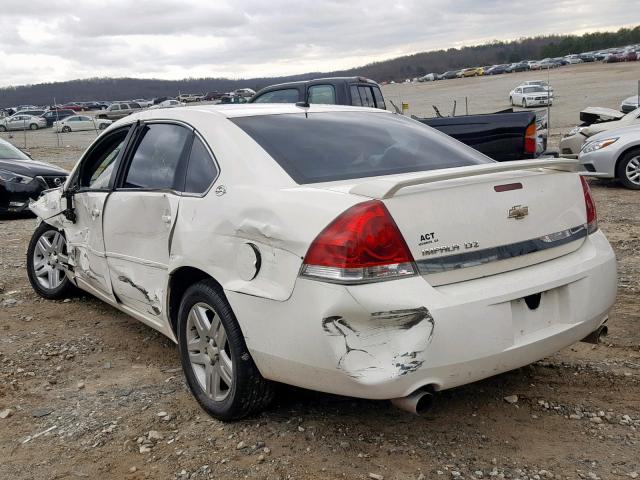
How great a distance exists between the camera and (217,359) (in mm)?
3260

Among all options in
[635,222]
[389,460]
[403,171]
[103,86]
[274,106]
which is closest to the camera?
[389,460]

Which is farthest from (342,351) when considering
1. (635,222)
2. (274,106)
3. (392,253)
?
(635,222)

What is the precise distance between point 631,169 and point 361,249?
9.24 metres

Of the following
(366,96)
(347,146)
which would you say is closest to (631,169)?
(366,96)

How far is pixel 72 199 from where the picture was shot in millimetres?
4789

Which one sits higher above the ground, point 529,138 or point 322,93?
point 322,93

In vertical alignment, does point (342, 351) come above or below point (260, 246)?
below

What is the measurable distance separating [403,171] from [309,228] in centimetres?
86

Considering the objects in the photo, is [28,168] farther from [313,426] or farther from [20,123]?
[20,123]

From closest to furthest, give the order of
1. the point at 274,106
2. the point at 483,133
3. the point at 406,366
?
the point at 406,366, the point at 274,106, the point at 483,133

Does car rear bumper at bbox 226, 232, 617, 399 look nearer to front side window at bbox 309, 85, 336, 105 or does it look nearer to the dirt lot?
the dirt lot

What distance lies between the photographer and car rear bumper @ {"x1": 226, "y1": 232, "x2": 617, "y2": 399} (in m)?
2.58

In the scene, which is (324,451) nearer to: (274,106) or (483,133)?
(274,106)

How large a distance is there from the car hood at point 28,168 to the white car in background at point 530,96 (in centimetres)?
3254
